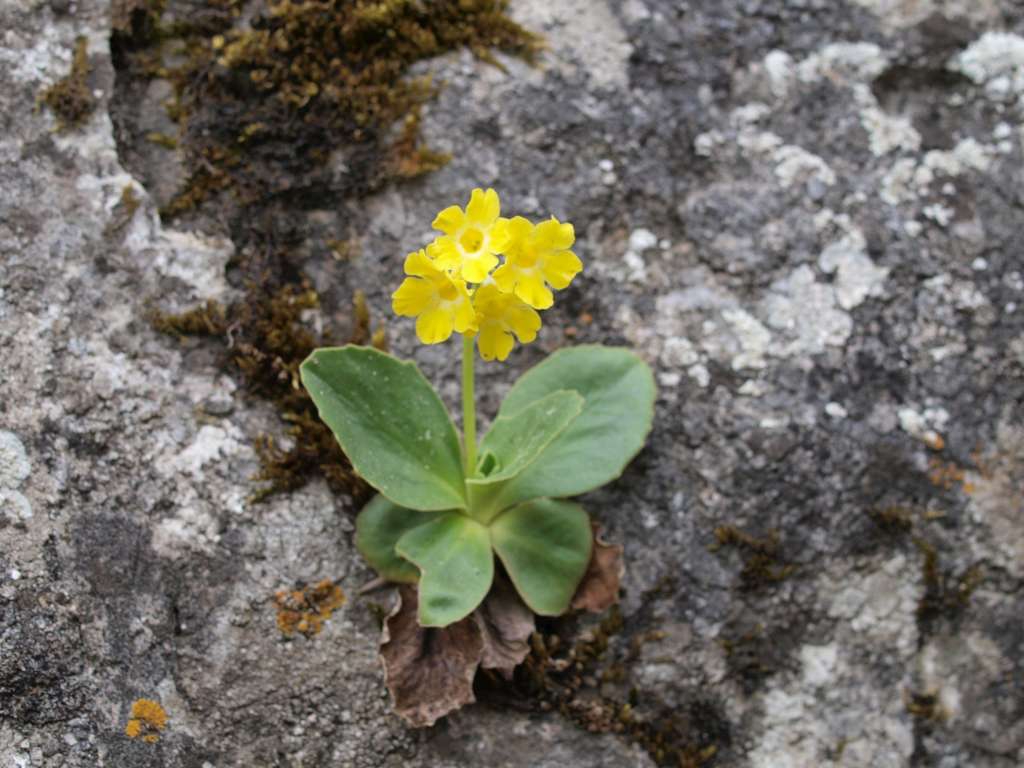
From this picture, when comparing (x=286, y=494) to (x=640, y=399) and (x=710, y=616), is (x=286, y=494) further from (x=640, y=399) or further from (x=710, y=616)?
(x=710, y=616)

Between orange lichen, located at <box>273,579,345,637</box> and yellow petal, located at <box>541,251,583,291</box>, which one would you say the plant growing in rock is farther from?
orange lichen, located at <box>273,579,345,637</box>

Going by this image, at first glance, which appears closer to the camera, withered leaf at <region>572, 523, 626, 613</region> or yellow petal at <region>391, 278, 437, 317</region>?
yellow petal at <region>391, 278, 437, 317</region>

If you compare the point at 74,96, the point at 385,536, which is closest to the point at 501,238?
the point at 385,536

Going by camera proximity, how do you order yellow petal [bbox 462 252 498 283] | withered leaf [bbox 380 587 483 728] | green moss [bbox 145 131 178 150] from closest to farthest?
yellow petal [bbox 462 252 498 283] → withered leaf [bbox 380 587 483 728] → green moss [bbox 145 131 178 150]

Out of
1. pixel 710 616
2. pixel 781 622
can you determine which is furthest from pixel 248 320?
pixel 781 622

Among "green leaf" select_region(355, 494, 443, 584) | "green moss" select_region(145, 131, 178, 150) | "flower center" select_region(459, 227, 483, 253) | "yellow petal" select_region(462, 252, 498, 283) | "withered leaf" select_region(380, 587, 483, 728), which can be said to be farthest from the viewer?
"green moss" select_region(145, 131, 178, 150)

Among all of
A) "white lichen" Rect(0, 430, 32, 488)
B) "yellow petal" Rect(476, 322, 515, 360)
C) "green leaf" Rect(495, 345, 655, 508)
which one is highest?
"yellow petal" Rect(476, 322, 515, 360)

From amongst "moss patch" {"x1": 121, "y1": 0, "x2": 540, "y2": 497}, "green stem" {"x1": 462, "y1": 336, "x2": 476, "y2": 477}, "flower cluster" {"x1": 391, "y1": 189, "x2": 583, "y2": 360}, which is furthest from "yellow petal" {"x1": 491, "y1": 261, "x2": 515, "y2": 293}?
"moss patch" {"x1": 121, "y1": 0, "x2": 540, "y2": 497}
